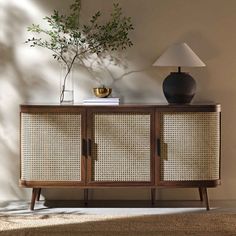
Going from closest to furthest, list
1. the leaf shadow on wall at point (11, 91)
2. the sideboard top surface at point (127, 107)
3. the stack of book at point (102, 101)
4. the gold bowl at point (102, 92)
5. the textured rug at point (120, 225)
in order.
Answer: the textured rug at point (120, 225) → the sideboard top surface at point (127, 107) → the stack of book at point (102, 101) → the gold bowl at point (102, 92) → the leaf shadow on wall at point (11, 91)

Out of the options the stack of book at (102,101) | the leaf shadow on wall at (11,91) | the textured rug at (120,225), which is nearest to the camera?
the textured rug at (120,225)

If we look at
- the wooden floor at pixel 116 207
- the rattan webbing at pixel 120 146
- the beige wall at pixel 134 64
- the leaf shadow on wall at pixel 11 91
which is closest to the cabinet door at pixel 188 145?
the rattan webbing at pixel 120 146

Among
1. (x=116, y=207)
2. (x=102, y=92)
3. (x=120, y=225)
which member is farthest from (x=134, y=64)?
(x=120, y=225)

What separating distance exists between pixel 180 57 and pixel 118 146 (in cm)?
71

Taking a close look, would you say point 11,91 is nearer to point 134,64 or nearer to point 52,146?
point 52,146

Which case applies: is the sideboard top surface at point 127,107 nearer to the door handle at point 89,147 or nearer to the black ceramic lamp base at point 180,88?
the black ceramic lamp base at point 180,88

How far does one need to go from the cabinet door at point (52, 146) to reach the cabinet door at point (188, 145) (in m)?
0.55

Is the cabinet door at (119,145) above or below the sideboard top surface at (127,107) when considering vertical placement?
below

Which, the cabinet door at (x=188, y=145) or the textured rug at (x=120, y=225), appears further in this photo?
the cabinet door at (x=188, y=145)

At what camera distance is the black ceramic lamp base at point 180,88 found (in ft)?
12.7

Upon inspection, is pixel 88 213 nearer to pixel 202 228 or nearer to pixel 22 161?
pixel 22 161

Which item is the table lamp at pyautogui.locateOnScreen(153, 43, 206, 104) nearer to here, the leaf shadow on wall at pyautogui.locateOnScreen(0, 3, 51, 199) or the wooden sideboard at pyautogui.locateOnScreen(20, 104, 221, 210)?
the wooden sideboard at pyautogui.locateOnScreen(20, 104, 221, 210)

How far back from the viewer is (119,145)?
3.83m

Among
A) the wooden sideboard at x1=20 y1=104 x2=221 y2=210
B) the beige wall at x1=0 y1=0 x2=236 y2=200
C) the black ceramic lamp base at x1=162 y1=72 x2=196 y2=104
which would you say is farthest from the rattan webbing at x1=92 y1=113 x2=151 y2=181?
the beige wall at x1=0 y1=0 x2=236 y2=200
